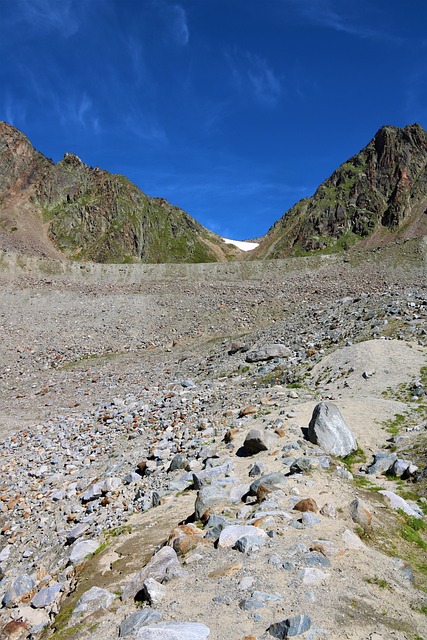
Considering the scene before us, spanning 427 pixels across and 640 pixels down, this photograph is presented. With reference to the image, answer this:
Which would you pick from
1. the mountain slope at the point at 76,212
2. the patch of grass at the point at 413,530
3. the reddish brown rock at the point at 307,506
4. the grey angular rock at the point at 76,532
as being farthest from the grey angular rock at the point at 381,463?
the mountain slope at the point at 76,212

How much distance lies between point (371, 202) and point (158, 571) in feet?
594

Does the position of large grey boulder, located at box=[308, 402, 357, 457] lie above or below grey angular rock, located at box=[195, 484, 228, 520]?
above

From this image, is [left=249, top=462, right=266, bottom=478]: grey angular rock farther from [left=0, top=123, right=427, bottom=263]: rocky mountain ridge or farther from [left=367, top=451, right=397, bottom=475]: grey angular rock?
[left=0, top=123, right=427, bottom=263]: rocky mountain ridge

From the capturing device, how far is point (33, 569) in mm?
9789

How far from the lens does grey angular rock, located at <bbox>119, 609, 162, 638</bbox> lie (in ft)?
18.1

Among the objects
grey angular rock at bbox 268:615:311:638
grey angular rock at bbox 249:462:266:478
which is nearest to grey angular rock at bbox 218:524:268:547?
grey angular rock at bbox 268:615:311:638

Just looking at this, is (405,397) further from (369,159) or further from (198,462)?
(369,159)

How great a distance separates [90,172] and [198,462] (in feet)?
610

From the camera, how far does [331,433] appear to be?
41.0 ft

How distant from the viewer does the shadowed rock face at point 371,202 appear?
6363 inches

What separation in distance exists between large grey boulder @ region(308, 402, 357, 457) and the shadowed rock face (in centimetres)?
15586

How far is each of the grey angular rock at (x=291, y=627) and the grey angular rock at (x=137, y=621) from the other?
1.52 m

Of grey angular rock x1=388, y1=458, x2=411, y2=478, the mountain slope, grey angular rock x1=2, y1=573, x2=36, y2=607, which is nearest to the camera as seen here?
grey angular rock x1=2, y1=573, x2=36, y2=607

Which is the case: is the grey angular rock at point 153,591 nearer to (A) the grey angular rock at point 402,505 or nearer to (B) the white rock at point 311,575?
(B) the white rock at point 311,575
